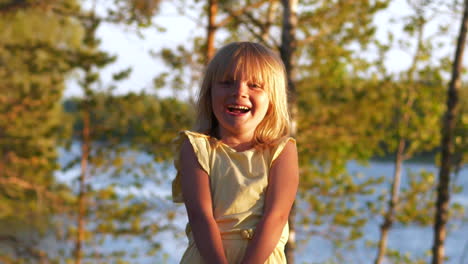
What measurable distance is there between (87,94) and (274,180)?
28.6ft

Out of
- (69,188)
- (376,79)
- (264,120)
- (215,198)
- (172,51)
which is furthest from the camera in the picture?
(69,188)

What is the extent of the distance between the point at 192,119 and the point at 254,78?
5.73 m

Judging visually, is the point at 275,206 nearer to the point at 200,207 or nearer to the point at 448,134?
the point at 200,207

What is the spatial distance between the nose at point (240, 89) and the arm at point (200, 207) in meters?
0.22

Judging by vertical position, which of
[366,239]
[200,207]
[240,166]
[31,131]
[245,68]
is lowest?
[366,239]

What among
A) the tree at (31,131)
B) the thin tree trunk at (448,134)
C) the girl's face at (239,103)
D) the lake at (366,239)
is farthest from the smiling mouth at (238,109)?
the tree at (31,131)

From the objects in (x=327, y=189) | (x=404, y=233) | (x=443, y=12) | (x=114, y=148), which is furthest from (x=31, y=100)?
(x=404, y=233)

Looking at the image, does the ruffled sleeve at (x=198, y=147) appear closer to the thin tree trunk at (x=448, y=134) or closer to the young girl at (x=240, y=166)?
the young girl at (x=240, y=166)

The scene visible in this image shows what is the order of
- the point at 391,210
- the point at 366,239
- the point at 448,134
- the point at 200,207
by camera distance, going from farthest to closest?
the point at 366,239
the point at 391,210
the point at 448,134
the point at 200,207

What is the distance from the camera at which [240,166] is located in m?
1.73

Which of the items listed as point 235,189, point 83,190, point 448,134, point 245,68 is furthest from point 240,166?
point 83,190

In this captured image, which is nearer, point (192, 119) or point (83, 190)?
point (192, 119)

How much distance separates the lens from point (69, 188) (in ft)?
35.9

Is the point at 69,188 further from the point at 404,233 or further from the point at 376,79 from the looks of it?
the point at 404,233
